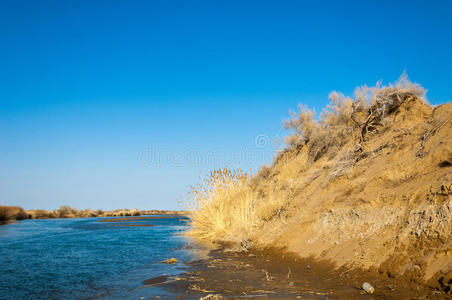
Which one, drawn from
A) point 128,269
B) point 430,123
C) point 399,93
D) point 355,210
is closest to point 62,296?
point 128,269

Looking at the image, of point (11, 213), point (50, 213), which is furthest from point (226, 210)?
point (50, 213)

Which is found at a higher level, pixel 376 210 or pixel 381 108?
pixel 381 108

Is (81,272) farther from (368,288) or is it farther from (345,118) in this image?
(345,118)

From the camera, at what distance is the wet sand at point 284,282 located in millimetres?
4215

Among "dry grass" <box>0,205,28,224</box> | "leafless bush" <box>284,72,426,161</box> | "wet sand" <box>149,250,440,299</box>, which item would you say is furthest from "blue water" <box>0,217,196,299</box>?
"dry grass" <box>0,205,28,224</box>

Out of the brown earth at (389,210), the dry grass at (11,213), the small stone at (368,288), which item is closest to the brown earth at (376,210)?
the brown earth at (389,210)

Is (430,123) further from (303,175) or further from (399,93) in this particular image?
(303,175)

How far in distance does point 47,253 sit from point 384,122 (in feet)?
38.9

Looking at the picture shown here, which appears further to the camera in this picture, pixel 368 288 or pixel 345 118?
pixel 345 118

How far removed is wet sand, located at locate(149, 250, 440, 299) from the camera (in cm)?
421

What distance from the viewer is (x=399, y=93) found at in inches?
438

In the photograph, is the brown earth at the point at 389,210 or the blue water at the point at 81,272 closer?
the brown earth at the point at 389,210

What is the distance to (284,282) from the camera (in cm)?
519

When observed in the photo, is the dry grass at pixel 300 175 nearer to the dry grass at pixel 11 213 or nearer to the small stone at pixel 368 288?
the small stone at pixel 368 288
